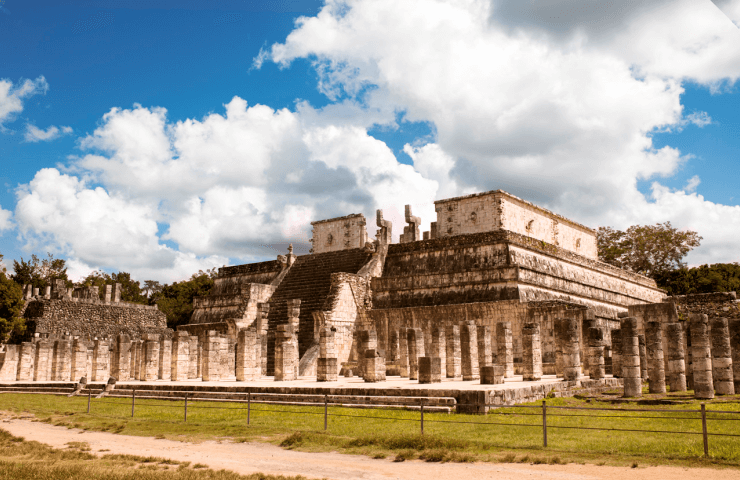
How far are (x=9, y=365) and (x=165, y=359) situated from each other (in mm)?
9669

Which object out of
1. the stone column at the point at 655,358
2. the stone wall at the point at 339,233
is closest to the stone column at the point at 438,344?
the stone column at the point at 655,358

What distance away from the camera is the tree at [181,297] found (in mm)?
49250

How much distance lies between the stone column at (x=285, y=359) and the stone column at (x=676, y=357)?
1092cm

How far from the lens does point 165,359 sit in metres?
23.6

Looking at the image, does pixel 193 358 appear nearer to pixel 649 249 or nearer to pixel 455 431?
pixel 455 431

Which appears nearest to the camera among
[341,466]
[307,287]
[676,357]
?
[341,466]

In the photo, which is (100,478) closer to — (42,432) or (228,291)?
(42,432)

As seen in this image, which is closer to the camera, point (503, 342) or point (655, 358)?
point (655, 358)

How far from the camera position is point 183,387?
17.4 metres

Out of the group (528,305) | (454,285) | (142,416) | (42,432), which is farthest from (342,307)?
(42,432)

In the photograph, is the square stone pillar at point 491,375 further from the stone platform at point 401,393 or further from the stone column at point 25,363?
the stone column at point 25,363

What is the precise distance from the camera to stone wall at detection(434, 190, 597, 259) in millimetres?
32406

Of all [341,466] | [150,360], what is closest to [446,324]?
[150,360]

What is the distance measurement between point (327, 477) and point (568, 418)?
5.72 meters
